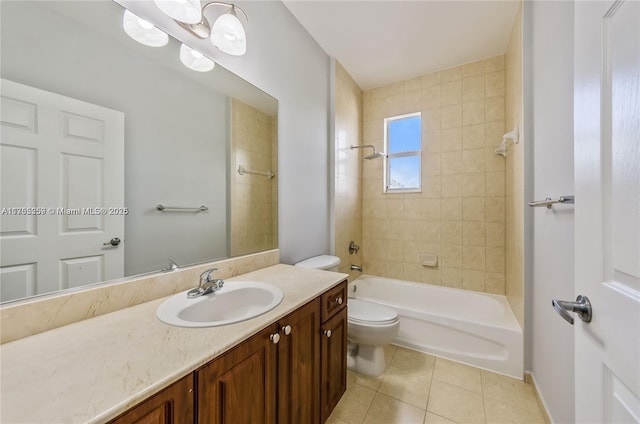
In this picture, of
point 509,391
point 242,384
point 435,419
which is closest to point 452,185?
point 509,391

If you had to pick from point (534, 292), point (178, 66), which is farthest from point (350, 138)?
point (534, 292)

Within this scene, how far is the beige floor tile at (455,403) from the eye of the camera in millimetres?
1303

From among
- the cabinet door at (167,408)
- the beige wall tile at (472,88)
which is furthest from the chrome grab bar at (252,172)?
the beige wall tile at (472,88)

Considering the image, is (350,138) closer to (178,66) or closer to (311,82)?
(311,82)

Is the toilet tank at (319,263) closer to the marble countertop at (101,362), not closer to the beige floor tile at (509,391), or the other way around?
the marble countertop at (101,362)

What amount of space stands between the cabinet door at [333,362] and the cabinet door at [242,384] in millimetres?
378

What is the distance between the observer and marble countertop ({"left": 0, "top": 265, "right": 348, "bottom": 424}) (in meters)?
0.42

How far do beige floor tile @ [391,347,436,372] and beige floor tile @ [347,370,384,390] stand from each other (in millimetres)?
225

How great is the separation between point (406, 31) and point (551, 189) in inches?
64.9

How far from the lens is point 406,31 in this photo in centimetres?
193

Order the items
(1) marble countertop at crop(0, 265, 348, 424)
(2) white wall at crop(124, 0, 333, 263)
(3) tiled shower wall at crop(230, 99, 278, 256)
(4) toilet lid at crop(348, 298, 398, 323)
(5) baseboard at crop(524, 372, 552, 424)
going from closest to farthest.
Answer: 1. (1) marble countertop at crop(0, 265, 348, 424)
2. (5) baseboard at crop(524, 372, 552, 424)
3. (3) tiled shower wall at crop(230, 99, 278, 256)
4. (2) white wall at crop(124, 0, 333, 263)
5. (4) toilet lid at crop(348, 298, 398, 323)

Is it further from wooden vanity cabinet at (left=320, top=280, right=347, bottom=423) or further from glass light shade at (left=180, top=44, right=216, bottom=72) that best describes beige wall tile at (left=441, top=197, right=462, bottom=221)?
glass light shade at (left=180, top=44, right=216, bottom=72)

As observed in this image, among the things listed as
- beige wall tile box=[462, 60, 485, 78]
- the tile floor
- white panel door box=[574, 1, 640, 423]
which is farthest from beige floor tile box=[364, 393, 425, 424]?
beige wall tile box=[462, 60, 485, 78]

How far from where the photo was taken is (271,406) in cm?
82
